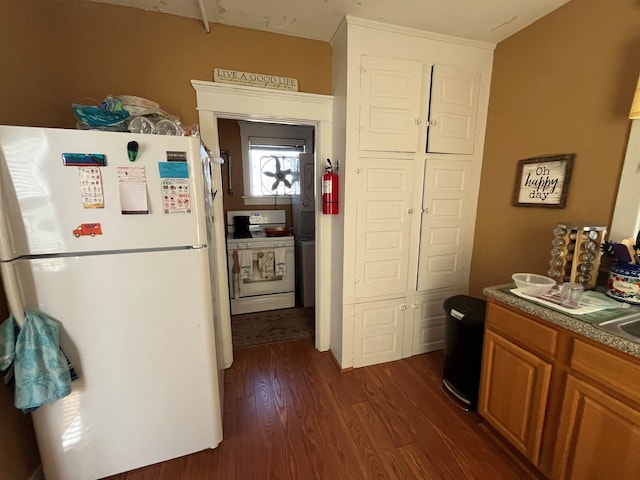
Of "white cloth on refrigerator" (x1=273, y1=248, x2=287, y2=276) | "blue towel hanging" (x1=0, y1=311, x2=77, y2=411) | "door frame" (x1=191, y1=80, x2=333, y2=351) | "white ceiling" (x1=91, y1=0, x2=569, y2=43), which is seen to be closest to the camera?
"blue towel hanging" (x1=0, y1=311, x2=77, y2=411)

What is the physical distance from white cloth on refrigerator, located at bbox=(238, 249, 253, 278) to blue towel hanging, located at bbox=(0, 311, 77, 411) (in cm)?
196

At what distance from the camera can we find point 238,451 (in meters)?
1.53

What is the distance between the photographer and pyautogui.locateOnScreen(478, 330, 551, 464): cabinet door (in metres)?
1.29

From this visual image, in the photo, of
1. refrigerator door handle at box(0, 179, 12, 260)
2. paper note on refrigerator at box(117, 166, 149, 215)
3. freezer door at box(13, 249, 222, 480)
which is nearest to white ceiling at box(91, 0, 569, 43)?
paper note on refrigerator at box(117, 166, 149, 215)

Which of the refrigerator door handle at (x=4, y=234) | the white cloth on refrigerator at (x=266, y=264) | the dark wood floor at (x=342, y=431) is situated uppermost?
the refrigerator door handle at (x=4, y=234)

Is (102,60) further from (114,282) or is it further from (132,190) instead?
(114,282)

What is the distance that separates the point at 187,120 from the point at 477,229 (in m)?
2.43

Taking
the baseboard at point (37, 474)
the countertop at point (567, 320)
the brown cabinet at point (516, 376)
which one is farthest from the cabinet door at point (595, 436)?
the baseboard at point (37, 474)

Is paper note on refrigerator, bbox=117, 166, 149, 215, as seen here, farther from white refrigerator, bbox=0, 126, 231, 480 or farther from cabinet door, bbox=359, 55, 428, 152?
cabinet door, bbox=359, 55, 428, 152

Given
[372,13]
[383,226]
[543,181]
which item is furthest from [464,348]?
[372,13]

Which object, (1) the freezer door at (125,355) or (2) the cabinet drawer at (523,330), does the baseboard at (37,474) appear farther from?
(2) the cabinet drawer at (523,330)

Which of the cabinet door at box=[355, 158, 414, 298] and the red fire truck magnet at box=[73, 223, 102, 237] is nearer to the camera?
the red fire truck magnet at box=[73, 223, 102, 237]

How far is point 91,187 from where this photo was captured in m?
1.13

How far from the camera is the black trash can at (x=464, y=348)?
1735 mm
